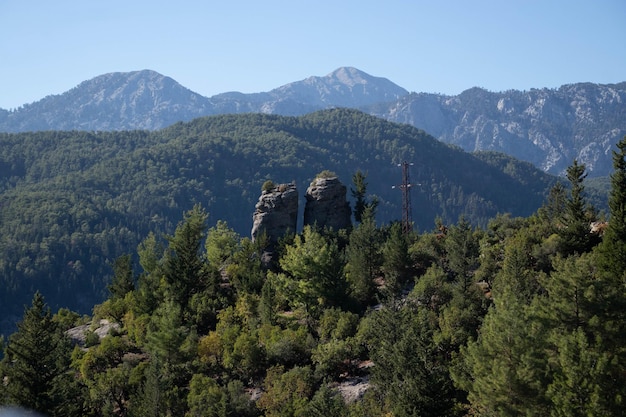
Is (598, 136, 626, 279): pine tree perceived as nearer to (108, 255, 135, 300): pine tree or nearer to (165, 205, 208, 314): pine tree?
(165, 205, 208, 314): pine tree

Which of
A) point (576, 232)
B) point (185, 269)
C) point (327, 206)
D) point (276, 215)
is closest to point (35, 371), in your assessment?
point (185, 269)

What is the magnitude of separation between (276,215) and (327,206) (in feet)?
20.1

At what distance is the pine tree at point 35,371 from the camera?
44250mm

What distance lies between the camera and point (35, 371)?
45.3 meters

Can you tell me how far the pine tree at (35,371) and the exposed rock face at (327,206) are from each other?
31.7m

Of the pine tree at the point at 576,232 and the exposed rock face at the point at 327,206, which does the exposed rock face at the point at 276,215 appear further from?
the pine tree at the point at 576,232

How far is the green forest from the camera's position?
3092 cm

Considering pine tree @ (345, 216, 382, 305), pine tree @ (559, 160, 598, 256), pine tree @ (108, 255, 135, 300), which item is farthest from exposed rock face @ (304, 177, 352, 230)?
pine tree @ (559, 160, 598, 256)

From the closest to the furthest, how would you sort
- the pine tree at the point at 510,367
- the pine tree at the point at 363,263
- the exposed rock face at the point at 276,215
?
the pine tree at the point at 510,367 → the pine tree at the point at 363,263 → the exposed rock face at the point at 276,215

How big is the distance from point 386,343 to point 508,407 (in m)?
11.2

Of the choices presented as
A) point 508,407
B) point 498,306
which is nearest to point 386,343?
point 498,306

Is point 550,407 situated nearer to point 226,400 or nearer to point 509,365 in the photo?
point 509,365

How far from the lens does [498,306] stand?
34.9 metres

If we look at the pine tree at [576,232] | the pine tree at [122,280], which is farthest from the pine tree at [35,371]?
the pine tree at [576,232]
